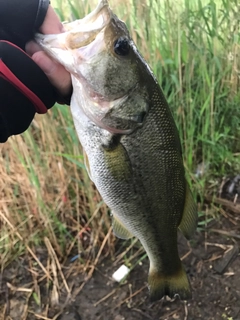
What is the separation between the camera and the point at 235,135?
2236 mm

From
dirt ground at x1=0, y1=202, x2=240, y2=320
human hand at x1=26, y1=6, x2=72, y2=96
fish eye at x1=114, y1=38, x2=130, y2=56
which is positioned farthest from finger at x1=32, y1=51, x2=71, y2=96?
dirt ground at x1=0, y1=202, x2=240, y2=320

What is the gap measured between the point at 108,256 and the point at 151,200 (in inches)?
36.8

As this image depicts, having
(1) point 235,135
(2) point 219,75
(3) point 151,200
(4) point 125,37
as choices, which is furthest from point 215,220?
(4) point 125,37

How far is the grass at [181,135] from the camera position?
1971 millimetres

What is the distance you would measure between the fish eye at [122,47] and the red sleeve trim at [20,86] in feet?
0.79

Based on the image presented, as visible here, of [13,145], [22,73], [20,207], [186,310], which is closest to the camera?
[22,73]

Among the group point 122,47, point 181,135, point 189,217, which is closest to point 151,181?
point 189,217

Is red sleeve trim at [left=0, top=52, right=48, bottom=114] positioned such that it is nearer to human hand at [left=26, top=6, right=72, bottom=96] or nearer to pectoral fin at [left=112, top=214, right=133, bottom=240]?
human hand at [left=26, top=6, right=72, bottom=96]

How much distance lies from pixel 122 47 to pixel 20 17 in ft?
0.85

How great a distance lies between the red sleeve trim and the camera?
3.46 feet

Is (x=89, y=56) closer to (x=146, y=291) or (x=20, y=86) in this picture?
(x=20, y=86)

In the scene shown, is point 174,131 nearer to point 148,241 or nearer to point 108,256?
point 148,241

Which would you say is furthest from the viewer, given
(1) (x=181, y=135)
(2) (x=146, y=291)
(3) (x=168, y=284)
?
(1) (x=181, y=135)

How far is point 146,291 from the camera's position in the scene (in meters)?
1.96
